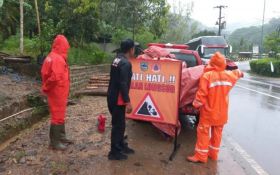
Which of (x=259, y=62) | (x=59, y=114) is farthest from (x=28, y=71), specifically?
(x=259, y=62)

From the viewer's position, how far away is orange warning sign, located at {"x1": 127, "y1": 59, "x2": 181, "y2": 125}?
21.8ft

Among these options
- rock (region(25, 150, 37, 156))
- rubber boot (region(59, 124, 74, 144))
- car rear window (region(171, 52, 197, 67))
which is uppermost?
car rear window (region(171, 52, 197, 67))

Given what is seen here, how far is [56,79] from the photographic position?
625cm

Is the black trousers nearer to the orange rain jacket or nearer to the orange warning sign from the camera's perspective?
the orange warning sign

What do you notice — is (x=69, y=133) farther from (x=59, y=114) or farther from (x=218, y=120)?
(x=218, y=120)

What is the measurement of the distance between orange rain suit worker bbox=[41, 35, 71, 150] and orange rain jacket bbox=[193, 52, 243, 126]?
7.09 feet

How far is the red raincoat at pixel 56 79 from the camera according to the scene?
628cm

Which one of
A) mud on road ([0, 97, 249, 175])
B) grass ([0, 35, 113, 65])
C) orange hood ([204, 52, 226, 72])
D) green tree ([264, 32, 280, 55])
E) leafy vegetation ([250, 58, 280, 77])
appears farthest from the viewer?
green tree ([264, 32, 280, 55])

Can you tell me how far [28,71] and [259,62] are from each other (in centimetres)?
3091

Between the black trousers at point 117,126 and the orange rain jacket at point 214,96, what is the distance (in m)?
1.20

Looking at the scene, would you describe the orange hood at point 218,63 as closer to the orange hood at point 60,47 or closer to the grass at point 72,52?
the orange hood at point 60,47

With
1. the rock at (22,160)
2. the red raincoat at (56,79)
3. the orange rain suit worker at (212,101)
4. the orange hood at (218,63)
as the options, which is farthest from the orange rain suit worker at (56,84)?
the orange hood at (218,63)

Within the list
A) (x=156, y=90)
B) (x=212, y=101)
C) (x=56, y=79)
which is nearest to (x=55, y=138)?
(x=56, y=79)

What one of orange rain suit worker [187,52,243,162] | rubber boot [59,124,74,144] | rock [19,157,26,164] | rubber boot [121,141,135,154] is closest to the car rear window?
orange rain suit worker [187,52,243,162]
